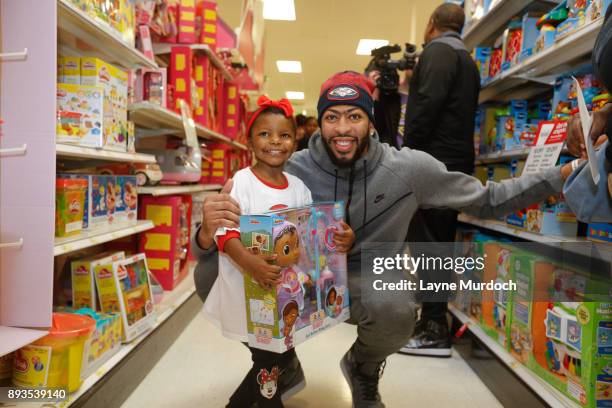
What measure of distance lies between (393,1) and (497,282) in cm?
489

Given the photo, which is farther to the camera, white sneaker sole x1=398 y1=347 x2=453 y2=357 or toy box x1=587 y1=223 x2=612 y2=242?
Result: white sneaker sole x1=398 y1=347 x2=453 y2=357

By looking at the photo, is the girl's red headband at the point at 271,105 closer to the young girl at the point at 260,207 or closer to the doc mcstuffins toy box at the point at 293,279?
the young girl at the point at 260,207

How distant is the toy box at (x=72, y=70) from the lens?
1.73 m

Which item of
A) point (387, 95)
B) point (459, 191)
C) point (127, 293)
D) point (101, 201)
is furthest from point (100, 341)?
point (387, 95)

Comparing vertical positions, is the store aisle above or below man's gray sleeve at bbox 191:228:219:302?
below

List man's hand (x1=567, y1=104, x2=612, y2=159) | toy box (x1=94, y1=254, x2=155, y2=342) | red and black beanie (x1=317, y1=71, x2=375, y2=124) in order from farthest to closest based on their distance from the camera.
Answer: toy box (x1=94, y1=254, x2=155, y2=342)
red and black beanie (x1=317, y1=71, x2=375, y2=124)
man's hand (x1=567, y1=104, x2=612, y2=159)

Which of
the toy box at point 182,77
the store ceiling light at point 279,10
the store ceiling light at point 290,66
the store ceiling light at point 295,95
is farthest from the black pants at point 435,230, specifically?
the store ceiling light at point 295,95

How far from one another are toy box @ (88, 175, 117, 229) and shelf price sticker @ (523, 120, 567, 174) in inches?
66.9

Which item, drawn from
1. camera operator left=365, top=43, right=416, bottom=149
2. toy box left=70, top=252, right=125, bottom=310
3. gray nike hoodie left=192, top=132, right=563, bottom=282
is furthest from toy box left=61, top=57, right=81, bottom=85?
camera operator left=365, top=43, right=416, bottom=149

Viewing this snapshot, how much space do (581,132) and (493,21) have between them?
163cm

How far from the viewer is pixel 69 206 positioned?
1637 millimetres

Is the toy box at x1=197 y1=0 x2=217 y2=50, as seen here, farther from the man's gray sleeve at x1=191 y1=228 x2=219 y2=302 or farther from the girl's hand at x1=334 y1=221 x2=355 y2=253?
the girl's hand at x1=334 y1=221 x2=355 y2=253

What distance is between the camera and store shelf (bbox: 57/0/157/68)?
159 cm

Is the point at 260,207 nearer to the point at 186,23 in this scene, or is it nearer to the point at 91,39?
the point at 91,39
